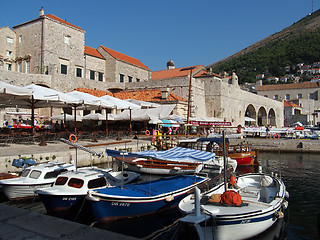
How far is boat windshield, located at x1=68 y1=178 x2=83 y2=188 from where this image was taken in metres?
7.75

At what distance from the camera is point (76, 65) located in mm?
31016

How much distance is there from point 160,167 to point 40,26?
2398 cm

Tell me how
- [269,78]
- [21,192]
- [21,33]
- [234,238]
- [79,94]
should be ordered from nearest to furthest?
1. [234,238]
2. [21,192]
3. [79,94]
4. [21,33]
5. [269,78]

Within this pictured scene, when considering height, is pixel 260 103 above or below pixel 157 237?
above

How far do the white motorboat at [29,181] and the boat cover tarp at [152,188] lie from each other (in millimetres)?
2630

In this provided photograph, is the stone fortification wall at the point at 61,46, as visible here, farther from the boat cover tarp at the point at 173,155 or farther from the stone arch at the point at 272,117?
the stone arch at the point at 272,117

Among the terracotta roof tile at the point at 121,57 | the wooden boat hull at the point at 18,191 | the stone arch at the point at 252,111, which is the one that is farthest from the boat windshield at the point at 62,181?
the stone arch at the point at 252,111

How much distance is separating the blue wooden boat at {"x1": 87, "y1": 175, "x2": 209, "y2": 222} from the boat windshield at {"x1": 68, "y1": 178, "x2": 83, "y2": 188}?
0.71 metres

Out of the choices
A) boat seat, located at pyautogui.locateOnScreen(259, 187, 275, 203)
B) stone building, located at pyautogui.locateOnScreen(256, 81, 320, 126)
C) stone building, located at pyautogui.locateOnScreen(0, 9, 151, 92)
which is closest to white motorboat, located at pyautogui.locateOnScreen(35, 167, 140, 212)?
boat seat, located at pyautogui.locateOnScreen(259, 187, 275, 203)

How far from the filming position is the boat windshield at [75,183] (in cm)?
775

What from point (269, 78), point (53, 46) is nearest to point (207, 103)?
point (53, 46)

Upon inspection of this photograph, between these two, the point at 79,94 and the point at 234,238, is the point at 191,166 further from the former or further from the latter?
the point at 79,94

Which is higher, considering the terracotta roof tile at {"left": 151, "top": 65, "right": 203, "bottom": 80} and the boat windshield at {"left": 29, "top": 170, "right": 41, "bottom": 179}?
the terracotta roof tile at {"left": 151, "top": 65, "right": 203, "bottom": 80}

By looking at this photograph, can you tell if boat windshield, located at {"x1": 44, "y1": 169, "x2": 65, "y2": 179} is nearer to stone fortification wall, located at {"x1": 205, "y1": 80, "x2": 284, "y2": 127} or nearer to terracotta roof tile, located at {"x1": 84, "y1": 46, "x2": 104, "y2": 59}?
Result: stone fortification wall, located at {"x1": 205, "y1": 80, "x2": 284, "y2": 127}
